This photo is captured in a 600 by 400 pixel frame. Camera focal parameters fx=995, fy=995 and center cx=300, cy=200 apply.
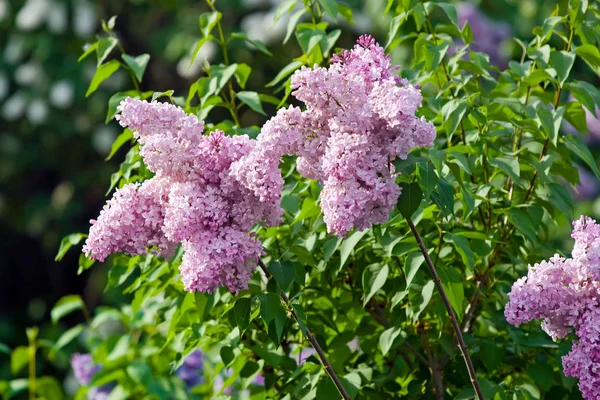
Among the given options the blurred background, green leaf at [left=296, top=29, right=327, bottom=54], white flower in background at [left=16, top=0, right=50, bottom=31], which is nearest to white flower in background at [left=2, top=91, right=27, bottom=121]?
the blurred background

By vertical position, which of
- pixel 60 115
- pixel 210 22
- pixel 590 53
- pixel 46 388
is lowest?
pixel 60 115

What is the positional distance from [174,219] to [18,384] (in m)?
1.62

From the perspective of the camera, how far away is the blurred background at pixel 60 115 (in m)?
6.53

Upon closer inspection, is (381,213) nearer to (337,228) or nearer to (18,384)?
(337,228)

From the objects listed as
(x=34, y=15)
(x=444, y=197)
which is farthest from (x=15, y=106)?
(x=444, y=197)

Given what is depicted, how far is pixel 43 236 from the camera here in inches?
282

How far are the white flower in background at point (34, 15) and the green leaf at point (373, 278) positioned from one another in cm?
529

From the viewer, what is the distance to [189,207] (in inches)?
57.6

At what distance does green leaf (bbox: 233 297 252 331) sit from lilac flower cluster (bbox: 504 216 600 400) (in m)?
A: 0.42

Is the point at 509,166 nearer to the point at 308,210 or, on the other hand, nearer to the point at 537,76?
the point at 537,76

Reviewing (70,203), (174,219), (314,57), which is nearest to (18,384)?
(314,57)

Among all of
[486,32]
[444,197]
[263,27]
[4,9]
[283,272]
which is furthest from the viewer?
[4,9]

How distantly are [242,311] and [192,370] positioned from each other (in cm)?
155

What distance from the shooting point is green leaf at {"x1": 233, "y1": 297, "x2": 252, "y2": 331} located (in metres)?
1.62
